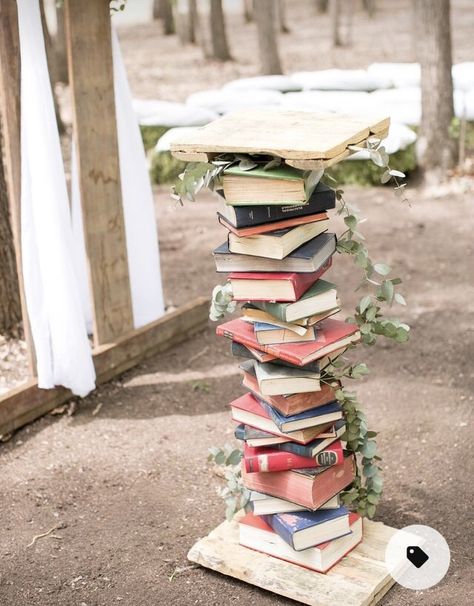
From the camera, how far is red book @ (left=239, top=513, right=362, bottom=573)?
3543mm

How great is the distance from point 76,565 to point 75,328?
1467 millimetres

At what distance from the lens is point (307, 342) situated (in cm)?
342

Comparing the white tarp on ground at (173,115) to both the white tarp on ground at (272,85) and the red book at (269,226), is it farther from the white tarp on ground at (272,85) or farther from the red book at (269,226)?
the red book at (269,226)

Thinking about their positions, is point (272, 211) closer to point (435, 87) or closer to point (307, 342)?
point (307, 342)

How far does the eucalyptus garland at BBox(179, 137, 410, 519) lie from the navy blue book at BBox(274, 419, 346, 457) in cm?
9

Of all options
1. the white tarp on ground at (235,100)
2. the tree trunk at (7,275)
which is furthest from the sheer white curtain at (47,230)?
the white tarp on ground at (235,100)

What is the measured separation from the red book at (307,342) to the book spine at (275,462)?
0.38 meters

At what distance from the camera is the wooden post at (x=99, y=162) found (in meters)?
5.03

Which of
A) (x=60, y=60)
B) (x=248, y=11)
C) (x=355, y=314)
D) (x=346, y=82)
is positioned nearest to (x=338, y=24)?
(x=248, y=11)

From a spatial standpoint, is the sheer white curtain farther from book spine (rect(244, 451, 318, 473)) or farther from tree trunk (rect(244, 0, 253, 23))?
tree trunk (rect(244, 0, 253, 23))

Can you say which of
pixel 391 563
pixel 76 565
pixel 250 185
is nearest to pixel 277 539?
pixel 391 563

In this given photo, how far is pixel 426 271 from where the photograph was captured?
6.91 meters

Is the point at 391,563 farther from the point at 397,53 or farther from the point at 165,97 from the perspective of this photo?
the point at 397,53

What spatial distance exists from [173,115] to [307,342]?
627 centimetres
